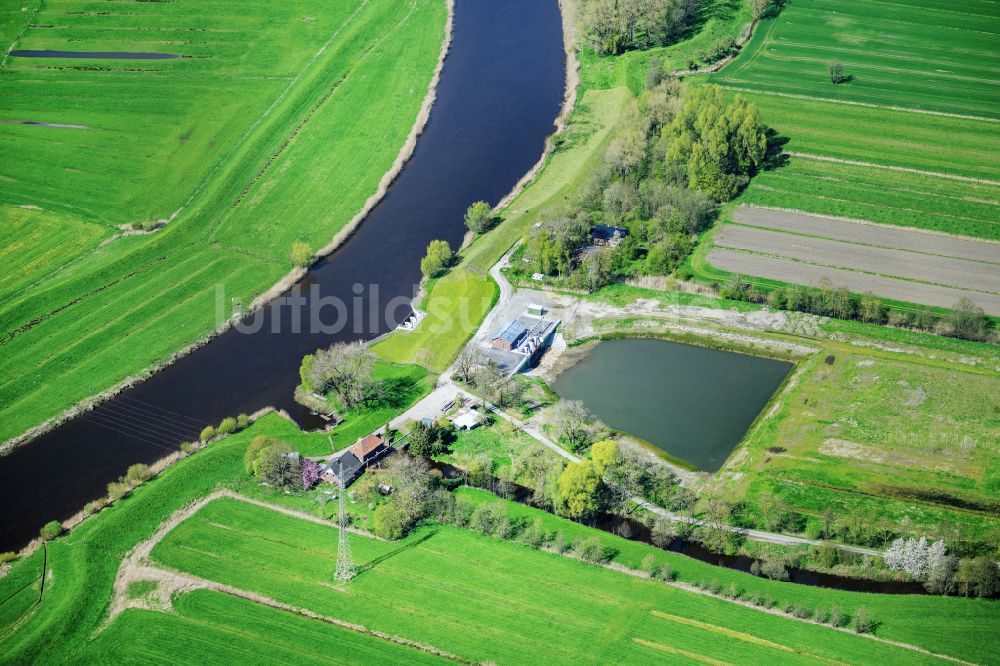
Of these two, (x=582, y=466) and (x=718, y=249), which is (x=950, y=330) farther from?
(x=582, y=466)

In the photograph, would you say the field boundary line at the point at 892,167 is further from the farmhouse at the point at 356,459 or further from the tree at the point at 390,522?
the tree at the point at 390,522

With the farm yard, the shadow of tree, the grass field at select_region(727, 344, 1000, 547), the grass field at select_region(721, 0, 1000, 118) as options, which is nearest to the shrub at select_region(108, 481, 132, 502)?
the shadow of tree

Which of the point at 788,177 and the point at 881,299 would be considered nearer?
the point at 881,299

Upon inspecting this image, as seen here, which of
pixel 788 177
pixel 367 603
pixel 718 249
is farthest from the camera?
pixel 788 177

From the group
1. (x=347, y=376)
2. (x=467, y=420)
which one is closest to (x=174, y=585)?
(x=347, y=376)

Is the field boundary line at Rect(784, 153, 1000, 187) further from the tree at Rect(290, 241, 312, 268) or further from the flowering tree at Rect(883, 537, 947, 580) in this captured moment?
the tree at Rect(290, 241, 312, 268)

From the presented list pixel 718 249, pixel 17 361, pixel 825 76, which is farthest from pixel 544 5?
pixel 17 361

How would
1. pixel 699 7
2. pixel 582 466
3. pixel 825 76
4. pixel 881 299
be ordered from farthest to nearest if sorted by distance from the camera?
pixel 699 7, pixel 825 76, pixel 881 299, pixel 582 466
